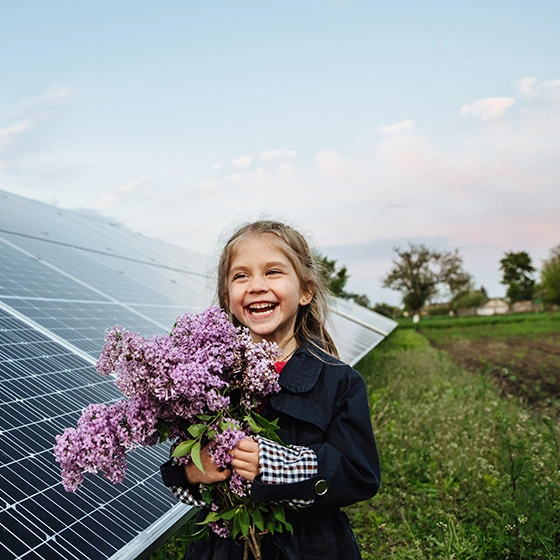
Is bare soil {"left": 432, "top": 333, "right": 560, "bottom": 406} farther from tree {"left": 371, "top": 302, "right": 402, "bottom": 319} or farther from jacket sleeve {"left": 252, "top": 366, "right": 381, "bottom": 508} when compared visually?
tree {"left": 371, "top": 302, "right": 402, "bottom": 319}

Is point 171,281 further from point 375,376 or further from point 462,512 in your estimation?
point 462,512

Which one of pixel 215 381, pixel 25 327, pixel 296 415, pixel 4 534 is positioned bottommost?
pixel 4 534

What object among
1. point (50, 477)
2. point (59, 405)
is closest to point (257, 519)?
point (50, 477)

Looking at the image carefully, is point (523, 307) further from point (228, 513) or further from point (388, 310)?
point (228, 513)

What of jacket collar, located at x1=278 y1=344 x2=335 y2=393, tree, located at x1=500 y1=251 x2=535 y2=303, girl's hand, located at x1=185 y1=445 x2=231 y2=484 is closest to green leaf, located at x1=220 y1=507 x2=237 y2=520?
girl's hand, located at x1=185 y1=445 x2=231 y2=484

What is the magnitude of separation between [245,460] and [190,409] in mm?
287

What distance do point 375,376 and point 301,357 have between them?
1089 cm

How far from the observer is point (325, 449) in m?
2.35

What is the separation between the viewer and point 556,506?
187 inches

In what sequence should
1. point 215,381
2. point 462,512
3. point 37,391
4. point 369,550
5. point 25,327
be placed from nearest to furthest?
point 215,381
point 37,391
point 25,327
point 369,550
point 462,512

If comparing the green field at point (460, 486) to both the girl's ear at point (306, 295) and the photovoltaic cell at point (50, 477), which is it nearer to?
the photovoltaic cell at point (50, 477)

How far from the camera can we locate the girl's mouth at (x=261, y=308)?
2.68 m

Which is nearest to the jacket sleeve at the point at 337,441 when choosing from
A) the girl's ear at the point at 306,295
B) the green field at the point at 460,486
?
the girl's ear at the point at 306,295

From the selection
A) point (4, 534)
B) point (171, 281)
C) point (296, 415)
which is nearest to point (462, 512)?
point (296, 415)
